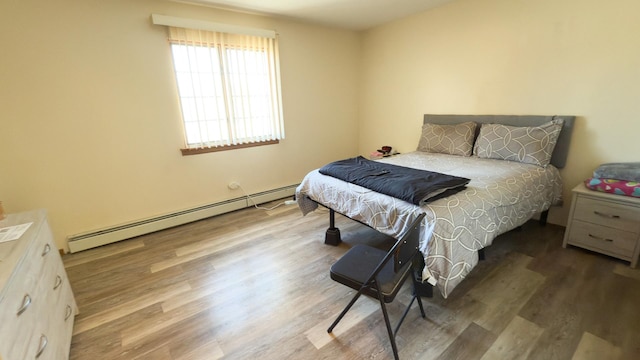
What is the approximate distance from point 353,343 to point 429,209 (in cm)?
86

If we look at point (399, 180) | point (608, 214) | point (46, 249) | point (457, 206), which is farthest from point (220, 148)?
point (608, 214)

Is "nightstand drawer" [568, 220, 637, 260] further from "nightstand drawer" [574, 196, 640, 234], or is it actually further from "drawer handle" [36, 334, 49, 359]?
"drawer handle" [36, 334, 49, 359]

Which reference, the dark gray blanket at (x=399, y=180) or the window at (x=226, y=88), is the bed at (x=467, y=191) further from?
the window at (x=226, y=88)

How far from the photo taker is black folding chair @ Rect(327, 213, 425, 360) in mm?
1280

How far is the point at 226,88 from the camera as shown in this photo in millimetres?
3084

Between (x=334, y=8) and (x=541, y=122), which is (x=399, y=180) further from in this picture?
(x=334, y=8)

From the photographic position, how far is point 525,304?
68.4 inches

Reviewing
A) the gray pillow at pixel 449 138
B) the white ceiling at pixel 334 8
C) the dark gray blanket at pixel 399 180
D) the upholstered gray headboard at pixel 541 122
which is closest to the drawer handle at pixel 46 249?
the dark gray blanket at pixel 399 180

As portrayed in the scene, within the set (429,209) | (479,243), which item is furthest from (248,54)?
(479,243)

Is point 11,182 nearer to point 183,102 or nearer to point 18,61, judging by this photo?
point 18,61

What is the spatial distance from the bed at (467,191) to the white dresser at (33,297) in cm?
175

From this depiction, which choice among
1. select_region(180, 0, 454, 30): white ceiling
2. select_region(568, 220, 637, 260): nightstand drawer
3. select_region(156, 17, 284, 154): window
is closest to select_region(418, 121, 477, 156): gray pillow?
select_region(568, 220, 637, 260): nightstand drawer

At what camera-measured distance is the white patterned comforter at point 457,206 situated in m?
1.55

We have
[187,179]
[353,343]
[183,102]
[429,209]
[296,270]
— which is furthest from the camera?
[187,179]
